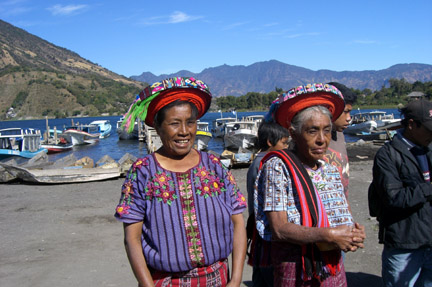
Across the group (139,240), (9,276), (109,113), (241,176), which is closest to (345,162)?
(139,240)

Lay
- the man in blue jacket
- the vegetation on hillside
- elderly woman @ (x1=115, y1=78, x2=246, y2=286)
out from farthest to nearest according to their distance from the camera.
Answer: the vegetation on hillside < the man in blue jacket < elderly woman @ (x1=115, y1=78, x2=246, y2=286)

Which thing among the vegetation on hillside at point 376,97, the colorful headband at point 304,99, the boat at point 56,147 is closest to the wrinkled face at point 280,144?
the colorful headband at point 304,99

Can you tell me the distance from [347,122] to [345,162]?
34cm

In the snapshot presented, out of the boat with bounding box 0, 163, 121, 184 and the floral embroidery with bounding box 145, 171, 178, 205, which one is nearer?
the floral embroidery with bounding box 145, 171, 178, 205

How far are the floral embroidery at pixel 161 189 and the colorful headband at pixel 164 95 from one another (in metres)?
0.41

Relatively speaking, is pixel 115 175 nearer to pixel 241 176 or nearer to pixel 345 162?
pixel 241 176

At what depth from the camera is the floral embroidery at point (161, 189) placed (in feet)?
7.07

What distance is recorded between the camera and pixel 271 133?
3.41 m

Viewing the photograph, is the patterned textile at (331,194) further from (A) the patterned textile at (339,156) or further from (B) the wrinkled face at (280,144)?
(B) the wrinkled face at (280,144)

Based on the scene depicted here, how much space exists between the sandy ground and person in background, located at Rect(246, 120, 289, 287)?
192 centimetres

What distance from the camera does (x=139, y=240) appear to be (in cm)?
219

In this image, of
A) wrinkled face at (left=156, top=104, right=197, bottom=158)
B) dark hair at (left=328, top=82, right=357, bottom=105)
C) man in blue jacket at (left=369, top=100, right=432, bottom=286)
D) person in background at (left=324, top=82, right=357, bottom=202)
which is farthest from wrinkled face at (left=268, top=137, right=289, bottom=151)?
wrinkled face at (left=156, top=104, right=197, bottom=158)

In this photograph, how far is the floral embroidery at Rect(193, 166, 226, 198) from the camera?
7.30ft

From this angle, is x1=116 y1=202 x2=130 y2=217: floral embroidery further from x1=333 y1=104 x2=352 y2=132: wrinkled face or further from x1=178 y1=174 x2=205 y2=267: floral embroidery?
x1=333 y1=104 x2=352 y2=132: wrinkled face
